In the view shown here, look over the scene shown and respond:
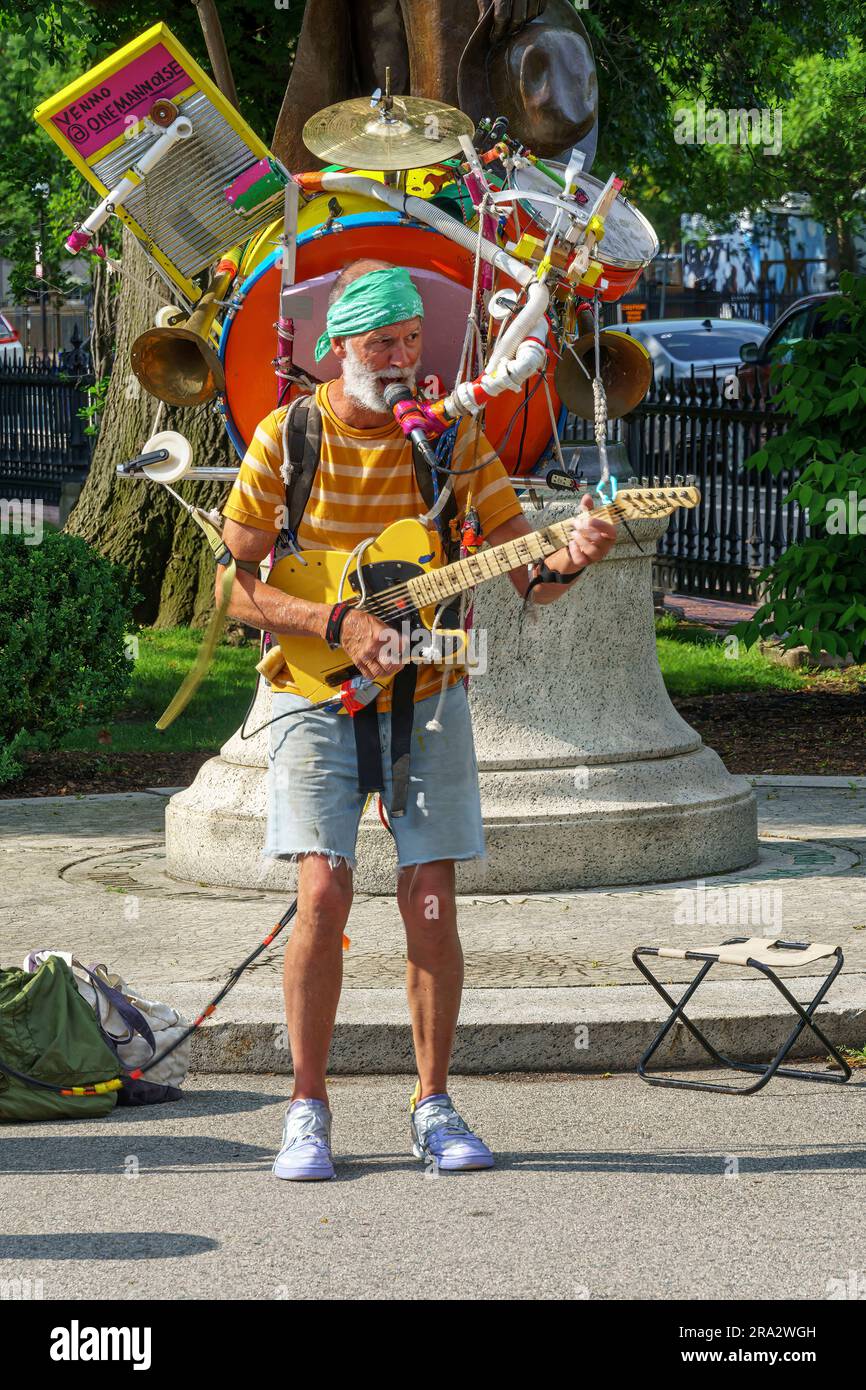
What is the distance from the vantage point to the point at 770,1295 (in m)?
3.88

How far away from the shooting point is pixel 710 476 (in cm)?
1518

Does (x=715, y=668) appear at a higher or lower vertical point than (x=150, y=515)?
lower

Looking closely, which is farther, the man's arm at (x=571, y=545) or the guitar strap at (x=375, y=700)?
the guitar strap at (x=375, y=700)

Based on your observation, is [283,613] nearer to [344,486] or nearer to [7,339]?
[344,486]

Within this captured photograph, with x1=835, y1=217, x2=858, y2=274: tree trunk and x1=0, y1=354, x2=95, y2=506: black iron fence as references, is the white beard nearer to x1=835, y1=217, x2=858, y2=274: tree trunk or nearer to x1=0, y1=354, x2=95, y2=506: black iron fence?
x1=0, y1=354, x2=95, y2=506: black iron fence

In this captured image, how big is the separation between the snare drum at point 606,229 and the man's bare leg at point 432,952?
2.02m

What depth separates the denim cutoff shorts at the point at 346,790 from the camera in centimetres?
468

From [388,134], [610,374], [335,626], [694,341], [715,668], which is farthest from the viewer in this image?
[694,341]

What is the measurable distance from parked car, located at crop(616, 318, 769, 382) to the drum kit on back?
20.9m

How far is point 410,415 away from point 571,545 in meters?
0.46
